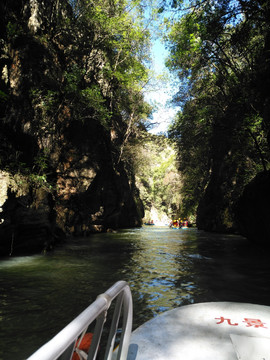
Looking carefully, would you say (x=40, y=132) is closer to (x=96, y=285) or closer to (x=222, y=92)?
(x=96, y=285)

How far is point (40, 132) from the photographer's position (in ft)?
31.3

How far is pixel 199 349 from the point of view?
5.99 feet

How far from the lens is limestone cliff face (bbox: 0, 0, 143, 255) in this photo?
7.84m

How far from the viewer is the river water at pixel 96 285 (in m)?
3.13

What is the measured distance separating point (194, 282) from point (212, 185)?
603 inches

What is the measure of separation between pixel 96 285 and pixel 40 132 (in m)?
6.74

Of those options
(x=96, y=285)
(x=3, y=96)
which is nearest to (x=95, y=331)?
(x=96, y=285)

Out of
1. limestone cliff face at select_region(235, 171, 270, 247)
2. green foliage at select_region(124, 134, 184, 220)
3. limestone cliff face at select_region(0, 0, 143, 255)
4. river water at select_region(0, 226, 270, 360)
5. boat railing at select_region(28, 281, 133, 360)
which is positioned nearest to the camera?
boat railing at select_region(28, 281, 133, 360)

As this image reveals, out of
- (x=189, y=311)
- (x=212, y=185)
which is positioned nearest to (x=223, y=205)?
(x=212, y=185)

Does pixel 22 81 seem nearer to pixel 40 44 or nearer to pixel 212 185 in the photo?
pixel 40 44

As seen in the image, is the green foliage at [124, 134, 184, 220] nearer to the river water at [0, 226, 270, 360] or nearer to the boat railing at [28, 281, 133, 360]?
the river water at [0, 226, 270, 360]

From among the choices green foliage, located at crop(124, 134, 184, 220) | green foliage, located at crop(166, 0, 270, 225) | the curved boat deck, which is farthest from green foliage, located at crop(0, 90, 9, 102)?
green foliage, located at crop(124, 134, 184, 220)

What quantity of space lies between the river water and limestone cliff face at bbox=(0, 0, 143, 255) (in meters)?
1.48

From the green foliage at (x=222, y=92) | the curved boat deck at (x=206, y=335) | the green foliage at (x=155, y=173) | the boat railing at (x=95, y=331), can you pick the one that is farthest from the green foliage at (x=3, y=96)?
the green foliage at (x=155, y=173)
